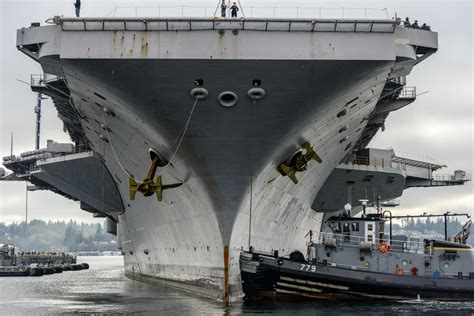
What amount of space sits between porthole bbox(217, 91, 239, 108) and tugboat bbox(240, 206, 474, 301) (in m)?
4.07

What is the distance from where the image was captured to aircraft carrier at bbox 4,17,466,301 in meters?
15.8

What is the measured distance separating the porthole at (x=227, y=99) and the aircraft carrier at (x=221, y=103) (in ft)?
0.11

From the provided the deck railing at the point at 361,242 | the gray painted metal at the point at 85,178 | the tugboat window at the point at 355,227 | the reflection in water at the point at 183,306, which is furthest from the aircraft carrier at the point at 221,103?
the gray painted metal at the point at 85,178

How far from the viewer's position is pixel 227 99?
1639 centimetres

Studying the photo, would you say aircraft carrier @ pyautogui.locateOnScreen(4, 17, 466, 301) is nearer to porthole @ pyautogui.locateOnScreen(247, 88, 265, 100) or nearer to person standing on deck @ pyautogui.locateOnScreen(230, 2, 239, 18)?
porthole @ pyautogui.locateOnScreen(247, 88, 265, 100)

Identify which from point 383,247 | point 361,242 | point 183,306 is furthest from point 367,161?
point 183,306

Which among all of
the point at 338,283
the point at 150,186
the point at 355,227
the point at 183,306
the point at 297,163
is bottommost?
the point at 183,306

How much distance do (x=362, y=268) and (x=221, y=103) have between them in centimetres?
767

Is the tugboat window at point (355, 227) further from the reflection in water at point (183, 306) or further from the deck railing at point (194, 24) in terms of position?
the deck railing at point (194, 24)

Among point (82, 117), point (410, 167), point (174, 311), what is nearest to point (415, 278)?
point (174, 311)

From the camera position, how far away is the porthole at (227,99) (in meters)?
16.2

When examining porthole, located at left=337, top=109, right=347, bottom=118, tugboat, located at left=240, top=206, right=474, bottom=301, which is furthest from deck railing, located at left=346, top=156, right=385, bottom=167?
porthole, located at left=337, top=109, right=347, bottom=118

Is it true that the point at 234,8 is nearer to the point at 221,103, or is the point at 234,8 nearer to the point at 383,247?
the point at 221,103

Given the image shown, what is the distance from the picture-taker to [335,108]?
17922 millimetres
